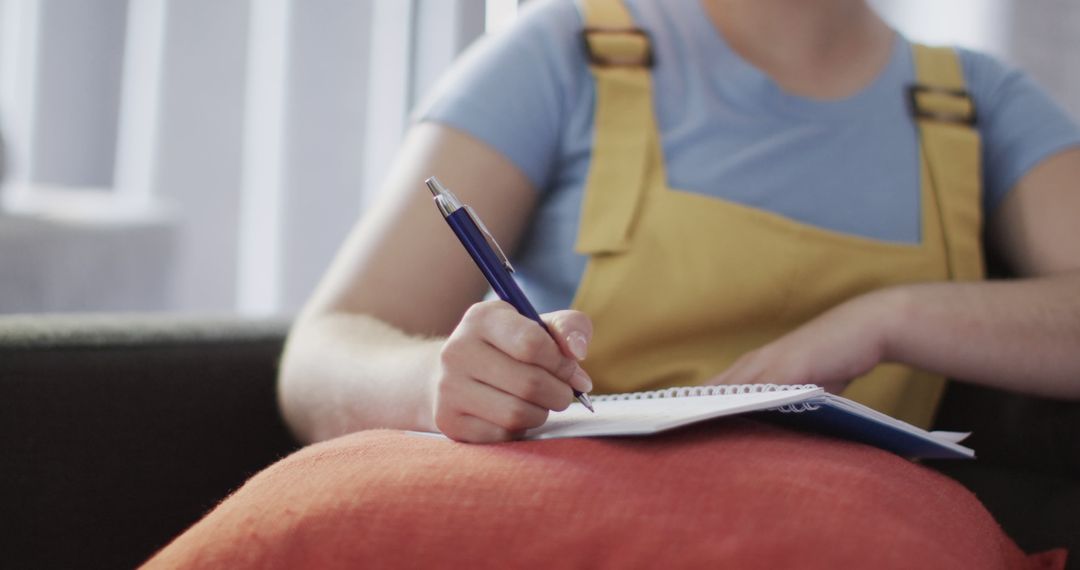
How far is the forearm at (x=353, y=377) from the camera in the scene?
2.16 feet

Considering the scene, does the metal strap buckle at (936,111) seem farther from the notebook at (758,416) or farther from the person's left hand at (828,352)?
the notebook at (758,416)

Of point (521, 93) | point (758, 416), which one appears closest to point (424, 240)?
point (521, 93)

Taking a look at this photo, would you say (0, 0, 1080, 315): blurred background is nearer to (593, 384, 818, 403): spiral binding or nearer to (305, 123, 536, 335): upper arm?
(305, 123, 536, 335): upper arm

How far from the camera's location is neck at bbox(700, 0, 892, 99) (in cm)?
99

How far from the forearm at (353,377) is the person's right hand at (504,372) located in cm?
8

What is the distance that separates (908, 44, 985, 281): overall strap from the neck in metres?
0.05

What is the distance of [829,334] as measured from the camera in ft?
2.55

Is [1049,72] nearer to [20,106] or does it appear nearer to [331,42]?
[331,42]

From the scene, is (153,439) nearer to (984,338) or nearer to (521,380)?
(521,380)

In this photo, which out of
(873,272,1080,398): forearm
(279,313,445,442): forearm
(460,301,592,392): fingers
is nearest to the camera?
(460,301,592,392): fingers

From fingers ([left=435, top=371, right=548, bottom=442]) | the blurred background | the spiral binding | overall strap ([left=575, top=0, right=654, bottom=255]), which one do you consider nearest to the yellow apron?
overall strap ([left=575, top=0, right=654, bottom=255])

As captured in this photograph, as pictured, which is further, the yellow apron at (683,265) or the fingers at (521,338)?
the yellow apron at (683,265)

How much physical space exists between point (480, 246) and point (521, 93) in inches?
A: 14.2

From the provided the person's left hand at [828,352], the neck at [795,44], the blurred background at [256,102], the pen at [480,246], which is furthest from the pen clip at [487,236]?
the blurred background at [256,102]
